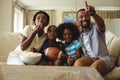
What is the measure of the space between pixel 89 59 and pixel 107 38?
2.03 feet

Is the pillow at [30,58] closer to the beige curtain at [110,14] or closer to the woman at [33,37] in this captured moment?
the woman at [33,37]

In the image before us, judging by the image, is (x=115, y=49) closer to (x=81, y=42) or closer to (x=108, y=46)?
(x=108, y=46)

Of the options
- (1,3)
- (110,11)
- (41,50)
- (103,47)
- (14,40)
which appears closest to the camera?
(103,47)

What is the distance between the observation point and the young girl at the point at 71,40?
6.88 feet

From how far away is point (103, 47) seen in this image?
2037 millimetres

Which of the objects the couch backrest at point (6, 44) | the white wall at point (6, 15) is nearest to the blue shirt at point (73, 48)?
the couch backrest at point (6, 44)

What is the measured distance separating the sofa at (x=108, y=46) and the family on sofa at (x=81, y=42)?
7cm

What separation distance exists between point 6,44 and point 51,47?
918 mm

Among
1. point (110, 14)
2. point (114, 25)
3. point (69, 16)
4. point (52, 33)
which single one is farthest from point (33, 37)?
point (110, 14)

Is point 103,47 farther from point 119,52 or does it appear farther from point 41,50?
point 41,50

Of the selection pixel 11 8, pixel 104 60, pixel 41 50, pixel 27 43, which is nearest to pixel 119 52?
pixel 104 60

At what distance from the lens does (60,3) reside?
7.47 metres

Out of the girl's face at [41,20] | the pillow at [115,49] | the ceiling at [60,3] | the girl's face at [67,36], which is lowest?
the pillow at [115,49]

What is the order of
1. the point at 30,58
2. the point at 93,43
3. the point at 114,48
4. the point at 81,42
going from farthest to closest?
1. the point at 114,48
2. the point at 81,42
3. the point at 93,43
4. the point at 30,58
